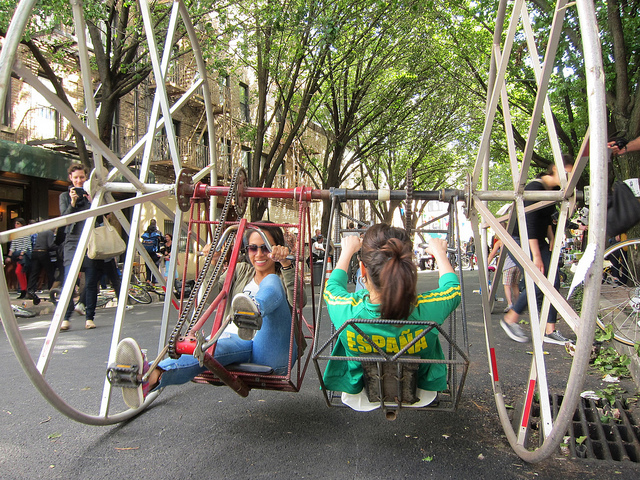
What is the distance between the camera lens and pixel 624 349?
13.8ft

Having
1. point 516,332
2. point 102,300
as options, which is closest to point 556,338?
point 516,332

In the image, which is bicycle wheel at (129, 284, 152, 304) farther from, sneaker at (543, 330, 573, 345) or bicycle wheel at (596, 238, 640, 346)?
bicycle wheel at (596, 238, 640, 346)

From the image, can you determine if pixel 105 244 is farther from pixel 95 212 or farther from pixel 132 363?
pixel 132 363

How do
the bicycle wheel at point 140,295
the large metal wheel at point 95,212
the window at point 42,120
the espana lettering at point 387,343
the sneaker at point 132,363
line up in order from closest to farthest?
the large metal wheel at point 95,212
the sneaker at point 132,363
the espana lettering at point 387,343
the bicycle wheel at point 140,295
the window at point 42,120

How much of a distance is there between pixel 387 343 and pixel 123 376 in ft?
4.03

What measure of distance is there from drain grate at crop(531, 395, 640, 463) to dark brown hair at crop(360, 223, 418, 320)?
1092mm

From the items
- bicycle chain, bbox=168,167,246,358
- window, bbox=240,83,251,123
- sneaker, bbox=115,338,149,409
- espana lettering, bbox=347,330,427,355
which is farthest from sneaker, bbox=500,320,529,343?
window, bbox=240,83,251,123

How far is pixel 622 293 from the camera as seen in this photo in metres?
4.53

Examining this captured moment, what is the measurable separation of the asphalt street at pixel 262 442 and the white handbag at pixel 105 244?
4.24ft

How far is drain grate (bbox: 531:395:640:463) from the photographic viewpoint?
255 cm

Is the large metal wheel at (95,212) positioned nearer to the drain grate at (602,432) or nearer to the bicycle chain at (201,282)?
the bicycle chain at (201,282)

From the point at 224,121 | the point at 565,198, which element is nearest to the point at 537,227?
the point at 565,198

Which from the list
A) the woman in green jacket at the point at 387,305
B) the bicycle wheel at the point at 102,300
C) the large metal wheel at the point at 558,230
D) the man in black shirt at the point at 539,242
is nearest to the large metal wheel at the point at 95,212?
the woman in green jacket at the point at 387,305

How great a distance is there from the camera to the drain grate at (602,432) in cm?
255
